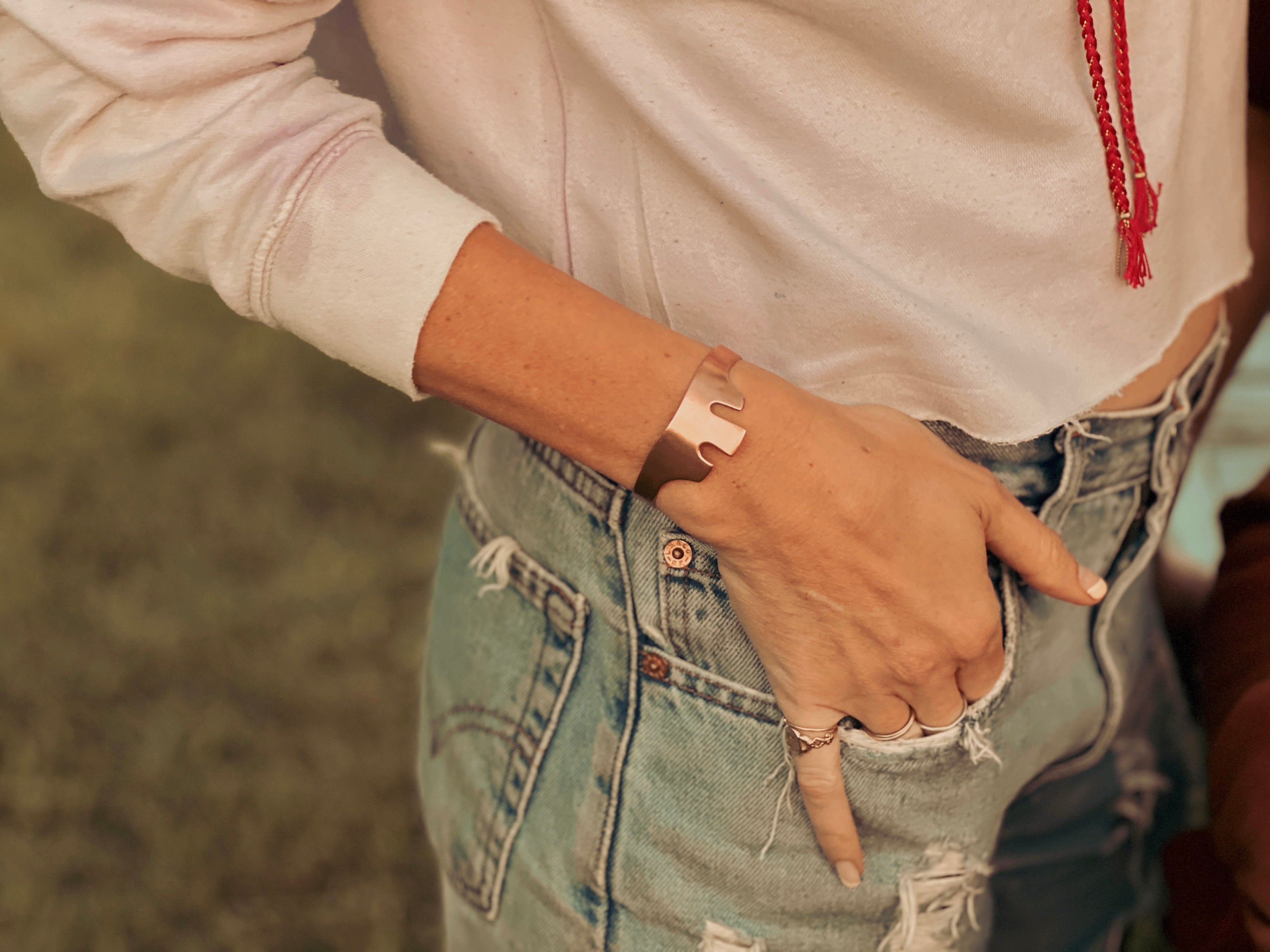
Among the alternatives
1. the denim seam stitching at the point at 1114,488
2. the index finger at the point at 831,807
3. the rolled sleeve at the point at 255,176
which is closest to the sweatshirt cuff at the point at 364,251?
the rolled sleeve at the point at 255,176

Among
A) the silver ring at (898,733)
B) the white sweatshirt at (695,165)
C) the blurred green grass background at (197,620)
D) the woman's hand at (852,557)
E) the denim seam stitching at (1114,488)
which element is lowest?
the blurred green grass background at (197,620)

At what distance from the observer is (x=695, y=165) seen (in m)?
0.61

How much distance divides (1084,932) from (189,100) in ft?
4.37

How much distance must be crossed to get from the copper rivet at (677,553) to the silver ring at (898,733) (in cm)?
19

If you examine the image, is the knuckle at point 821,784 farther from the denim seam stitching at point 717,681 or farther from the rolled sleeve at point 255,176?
the rolled sleeve at point 255,176

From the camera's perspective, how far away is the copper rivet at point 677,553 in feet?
2.13

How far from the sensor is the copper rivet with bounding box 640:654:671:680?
67 cm

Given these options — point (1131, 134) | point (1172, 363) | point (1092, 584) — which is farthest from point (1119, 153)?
point (1092, 584)

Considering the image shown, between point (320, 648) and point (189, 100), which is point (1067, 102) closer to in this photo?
point (189, 100)

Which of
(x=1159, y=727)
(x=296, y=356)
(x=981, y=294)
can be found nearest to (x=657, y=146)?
(x=981, y=294)

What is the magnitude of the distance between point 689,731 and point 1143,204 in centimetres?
53

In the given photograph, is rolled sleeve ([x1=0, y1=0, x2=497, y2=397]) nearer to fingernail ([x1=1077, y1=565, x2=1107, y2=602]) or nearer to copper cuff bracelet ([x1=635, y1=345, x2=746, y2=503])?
copper cuff bracelet ([x1=635, y1=345, x2=746, y2=503])

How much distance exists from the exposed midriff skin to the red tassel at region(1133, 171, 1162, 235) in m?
0.12

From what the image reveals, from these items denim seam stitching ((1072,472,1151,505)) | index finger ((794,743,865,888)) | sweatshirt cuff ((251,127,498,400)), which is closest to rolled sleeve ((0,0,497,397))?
sweatshirt cuff ((251,127,498,400))
